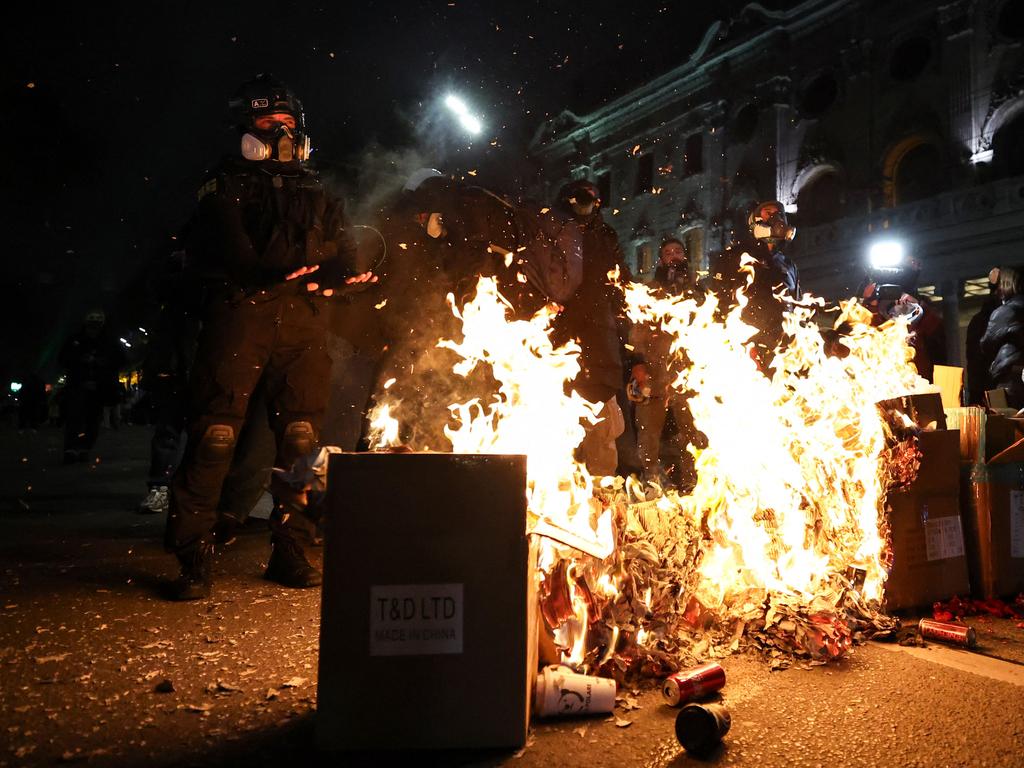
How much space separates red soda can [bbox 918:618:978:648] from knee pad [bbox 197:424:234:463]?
3344 mm

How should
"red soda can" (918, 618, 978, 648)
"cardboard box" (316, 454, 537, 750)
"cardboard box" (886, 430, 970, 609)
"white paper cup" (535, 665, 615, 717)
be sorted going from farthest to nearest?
1. "cardboard box" (886, 430, 970, 609)
2. "red soda can" (918, 618, 978, 648)
3. "white paper cup" (535, 665, 615, 717)
4. "cardboard box" (316, 454, 537, 750)

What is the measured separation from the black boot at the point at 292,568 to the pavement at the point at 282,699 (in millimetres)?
114

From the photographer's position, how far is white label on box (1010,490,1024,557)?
361 cm

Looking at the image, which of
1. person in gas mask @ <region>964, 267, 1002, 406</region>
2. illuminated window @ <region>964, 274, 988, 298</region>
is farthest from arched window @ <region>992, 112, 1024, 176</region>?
person in gas mask @ <region>964, 267, 1002, 406</region>

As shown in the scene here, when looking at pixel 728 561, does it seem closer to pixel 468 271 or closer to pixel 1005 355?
pixel 468 271

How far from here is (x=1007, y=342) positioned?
21.7ft

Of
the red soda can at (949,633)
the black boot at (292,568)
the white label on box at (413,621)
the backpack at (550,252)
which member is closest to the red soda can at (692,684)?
the white label on box at (413,621)

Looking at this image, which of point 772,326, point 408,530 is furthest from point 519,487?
point 772,326

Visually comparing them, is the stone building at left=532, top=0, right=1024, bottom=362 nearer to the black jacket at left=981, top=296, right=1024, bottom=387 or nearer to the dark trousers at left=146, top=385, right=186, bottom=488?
the black jacket at left=981, top=296, right=1024, bottom=387

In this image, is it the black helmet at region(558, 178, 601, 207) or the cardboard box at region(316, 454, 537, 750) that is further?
the black helmet at region(558, 178, 601, 207)

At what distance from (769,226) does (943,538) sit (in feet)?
12.0

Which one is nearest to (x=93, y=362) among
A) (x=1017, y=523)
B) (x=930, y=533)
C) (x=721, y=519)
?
(x=721, y=519)

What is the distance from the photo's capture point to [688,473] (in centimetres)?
748

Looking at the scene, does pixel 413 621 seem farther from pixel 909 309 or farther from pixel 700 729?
pixel 909 309
